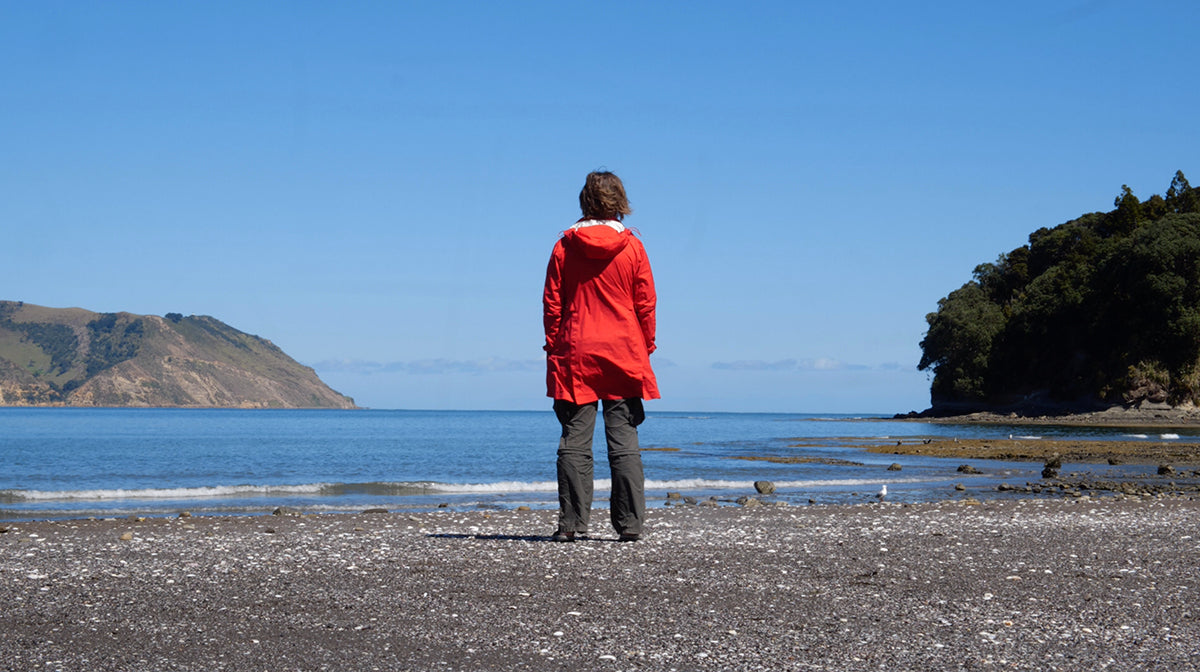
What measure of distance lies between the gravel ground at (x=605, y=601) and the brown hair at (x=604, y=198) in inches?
102

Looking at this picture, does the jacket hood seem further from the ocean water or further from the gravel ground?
the ocean water

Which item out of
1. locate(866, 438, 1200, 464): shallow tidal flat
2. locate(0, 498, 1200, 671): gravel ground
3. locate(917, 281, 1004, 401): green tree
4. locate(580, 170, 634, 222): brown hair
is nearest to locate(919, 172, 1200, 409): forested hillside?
locate(917, 281, 1004, 401): green tree

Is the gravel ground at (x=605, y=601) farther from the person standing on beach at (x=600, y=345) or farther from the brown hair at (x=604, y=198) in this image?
the brown hair at (x=604, y=198)

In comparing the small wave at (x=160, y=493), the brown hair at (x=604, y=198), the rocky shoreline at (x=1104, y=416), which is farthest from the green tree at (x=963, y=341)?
the brown hair at (x=604, y=198)

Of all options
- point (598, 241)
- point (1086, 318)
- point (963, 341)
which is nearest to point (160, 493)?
point (598, 241)

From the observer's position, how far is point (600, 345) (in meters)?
7.34

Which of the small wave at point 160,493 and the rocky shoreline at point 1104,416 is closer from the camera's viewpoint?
the small wave at point 160,493

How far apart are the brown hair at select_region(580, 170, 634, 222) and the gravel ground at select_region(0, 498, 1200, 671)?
2584mm

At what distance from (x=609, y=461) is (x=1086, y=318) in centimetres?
8671

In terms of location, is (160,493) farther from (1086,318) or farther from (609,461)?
(1086,318)

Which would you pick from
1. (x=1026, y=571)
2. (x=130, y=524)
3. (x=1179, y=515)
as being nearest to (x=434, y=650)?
(x=1026, y=571)

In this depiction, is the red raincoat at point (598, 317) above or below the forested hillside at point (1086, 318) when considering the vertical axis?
below

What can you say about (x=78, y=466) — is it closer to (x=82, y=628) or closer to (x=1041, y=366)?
(x=82, y=628)

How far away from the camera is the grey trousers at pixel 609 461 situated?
7.38 m
